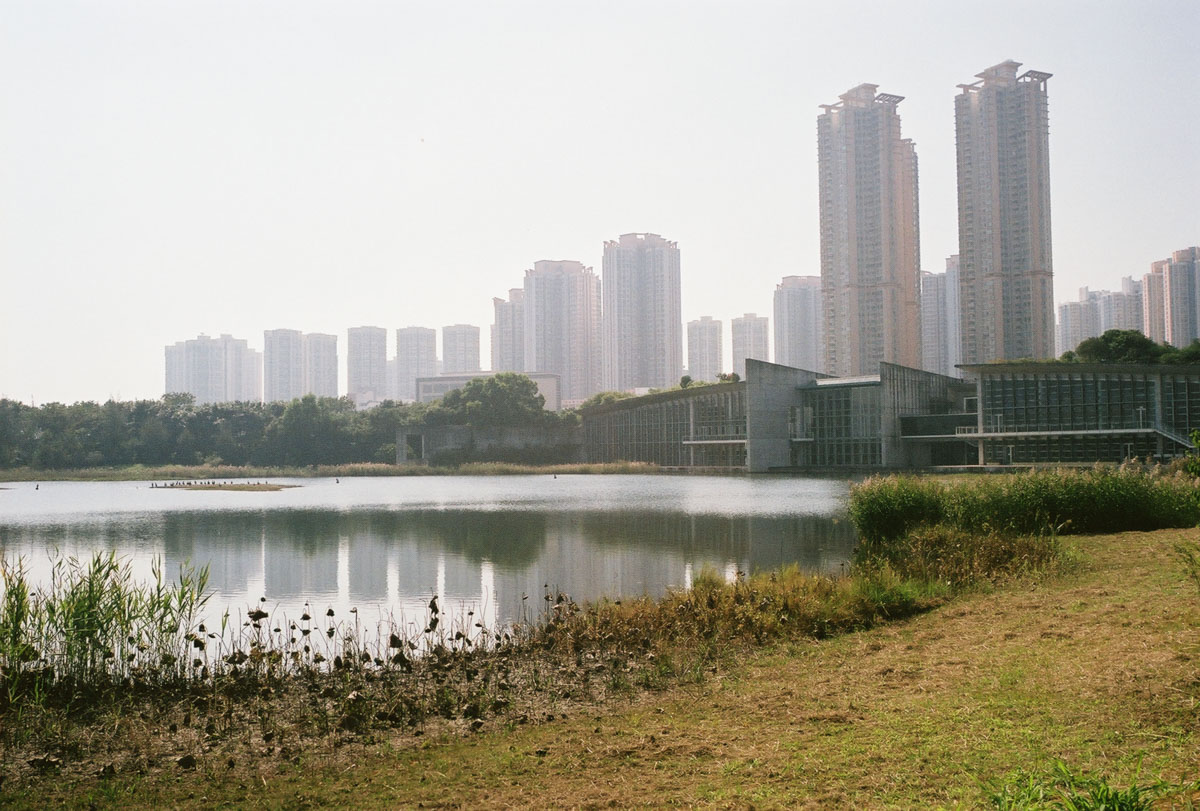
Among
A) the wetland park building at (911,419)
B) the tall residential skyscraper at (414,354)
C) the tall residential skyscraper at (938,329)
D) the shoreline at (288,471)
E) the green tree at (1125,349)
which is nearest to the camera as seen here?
the wetland park building at (911,419)

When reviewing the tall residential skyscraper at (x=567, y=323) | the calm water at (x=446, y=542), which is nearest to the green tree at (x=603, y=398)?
the calm water at (x=446, y=542)

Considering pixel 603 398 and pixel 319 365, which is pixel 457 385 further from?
pixel 603 398

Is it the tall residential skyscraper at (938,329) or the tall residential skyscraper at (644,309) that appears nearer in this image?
the tall residential skyscraper at (938,329)

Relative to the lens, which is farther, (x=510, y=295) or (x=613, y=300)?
(x=510, y=295)

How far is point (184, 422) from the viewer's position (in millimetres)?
80188

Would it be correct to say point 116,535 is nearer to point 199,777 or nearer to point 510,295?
point 199,777

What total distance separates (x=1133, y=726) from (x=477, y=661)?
5.37 m

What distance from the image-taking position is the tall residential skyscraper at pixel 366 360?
553 feet

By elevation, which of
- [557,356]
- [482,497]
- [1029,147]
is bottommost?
[482,497]

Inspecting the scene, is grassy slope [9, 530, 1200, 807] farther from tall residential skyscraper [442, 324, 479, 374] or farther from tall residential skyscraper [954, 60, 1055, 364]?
tall residential skyscraper [442, 324, 479, 374]

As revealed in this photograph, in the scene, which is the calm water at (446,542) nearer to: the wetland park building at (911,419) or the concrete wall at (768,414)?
the wetland park building at (911,419)

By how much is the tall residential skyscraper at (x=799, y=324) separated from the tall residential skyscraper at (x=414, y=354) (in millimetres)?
74435

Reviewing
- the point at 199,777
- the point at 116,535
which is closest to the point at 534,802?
the point at 199,777

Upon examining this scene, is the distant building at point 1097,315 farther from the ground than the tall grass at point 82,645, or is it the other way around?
the distant building at point 1097,315
